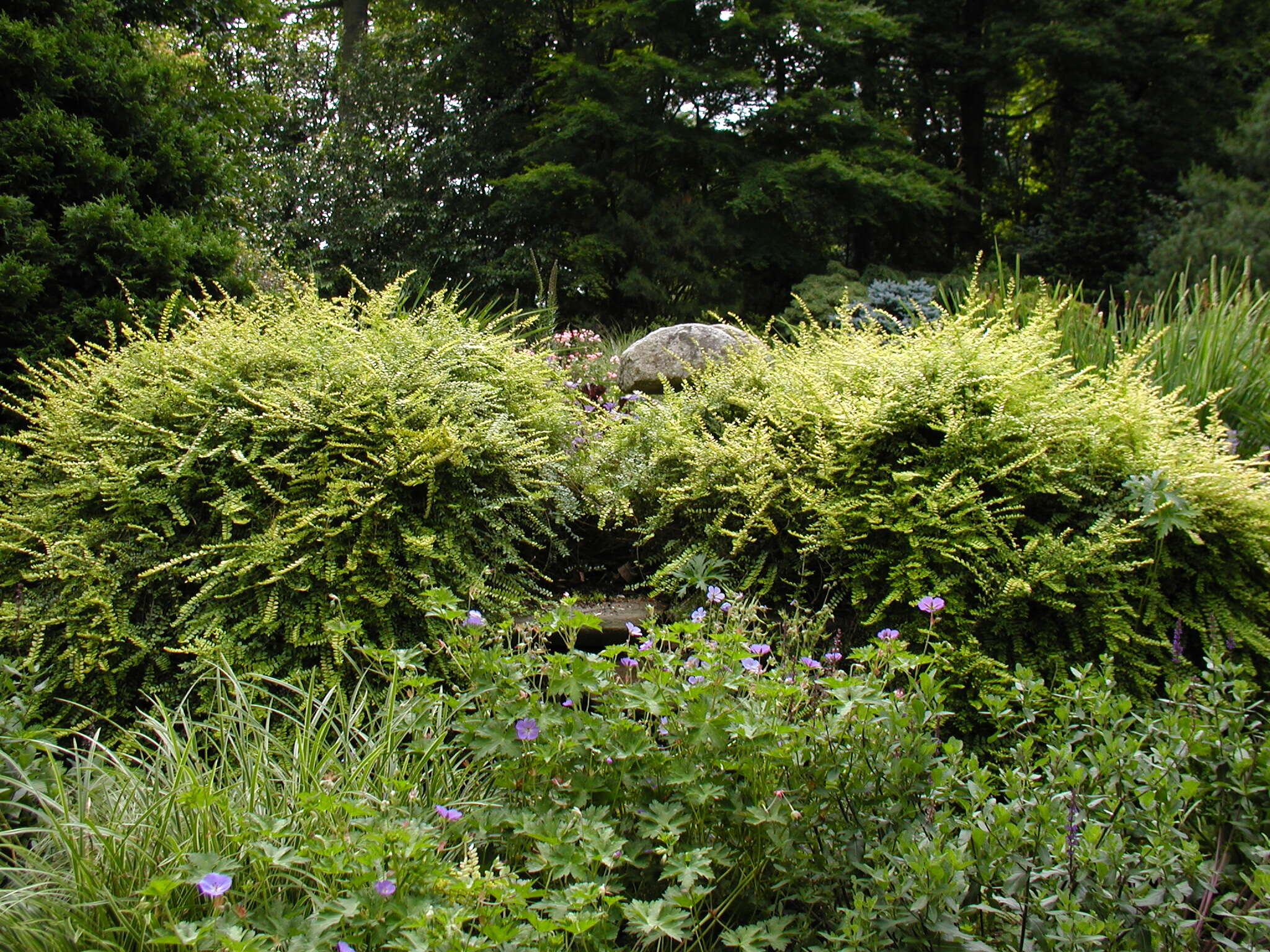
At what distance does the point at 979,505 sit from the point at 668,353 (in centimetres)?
338

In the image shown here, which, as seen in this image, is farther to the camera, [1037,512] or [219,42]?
[219,42]

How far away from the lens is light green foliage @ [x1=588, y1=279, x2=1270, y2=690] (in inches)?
98.8

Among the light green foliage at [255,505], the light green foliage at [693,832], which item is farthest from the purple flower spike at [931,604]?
the light green foliage at [255,505]

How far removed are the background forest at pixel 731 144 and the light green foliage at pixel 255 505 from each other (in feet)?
27.3

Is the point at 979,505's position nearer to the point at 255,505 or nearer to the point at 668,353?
A: the point at 255,505

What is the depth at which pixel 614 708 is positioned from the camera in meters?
1.83

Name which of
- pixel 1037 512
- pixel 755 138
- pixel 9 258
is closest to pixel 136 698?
pixel 9 258

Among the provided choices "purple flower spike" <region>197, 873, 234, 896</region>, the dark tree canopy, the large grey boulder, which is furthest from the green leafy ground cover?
the large grey boulder

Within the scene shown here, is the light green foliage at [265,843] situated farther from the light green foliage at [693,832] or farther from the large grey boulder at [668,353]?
the large grey boulder at [668,353]

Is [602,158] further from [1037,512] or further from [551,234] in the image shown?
[1037,512]

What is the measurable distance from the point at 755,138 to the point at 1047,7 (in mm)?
5065

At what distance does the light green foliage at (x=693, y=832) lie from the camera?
138cm

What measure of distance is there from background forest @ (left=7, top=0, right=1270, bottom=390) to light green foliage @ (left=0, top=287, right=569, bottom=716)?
8335mm

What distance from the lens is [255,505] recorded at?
273cm
